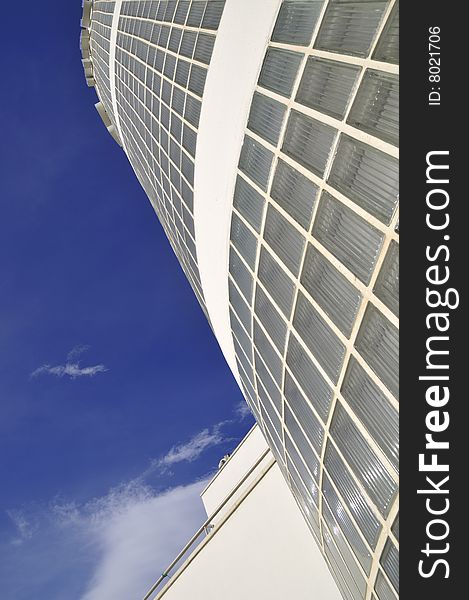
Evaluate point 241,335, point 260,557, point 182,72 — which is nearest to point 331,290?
point 241,335

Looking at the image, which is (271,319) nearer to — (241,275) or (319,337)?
(241,275)

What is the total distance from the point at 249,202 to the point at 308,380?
4120mm

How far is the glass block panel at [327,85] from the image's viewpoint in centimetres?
708

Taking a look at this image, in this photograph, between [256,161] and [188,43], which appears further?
[188,43]

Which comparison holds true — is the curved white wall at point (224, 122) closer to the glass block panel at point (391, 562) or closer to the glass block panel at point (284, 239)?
the glass block panel at point (284, 239)

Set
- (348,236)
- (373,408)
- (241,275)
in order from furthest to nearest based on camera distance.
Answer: (241,275)
(348,236)
(373,408)

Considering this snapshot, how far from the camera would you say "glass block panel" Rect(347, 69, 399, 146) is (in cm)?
615

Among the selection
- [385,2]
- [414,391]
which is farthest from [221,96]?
[414,391]

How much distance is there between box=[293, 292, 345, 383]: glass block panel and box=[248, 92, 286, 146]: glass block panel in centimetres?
324

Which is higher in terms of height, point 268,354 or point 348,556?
point 268,354

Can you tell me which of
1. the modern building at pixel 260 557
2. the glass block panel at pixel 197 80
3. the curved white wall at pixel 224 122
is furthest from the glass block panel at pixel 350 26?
the modern building at pixel 260 557

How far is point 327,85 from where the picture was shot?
7539 millimetres

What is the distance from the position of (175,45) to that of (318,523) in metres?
15.9

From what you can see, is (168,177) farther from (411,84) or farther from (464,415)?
(464,415)
